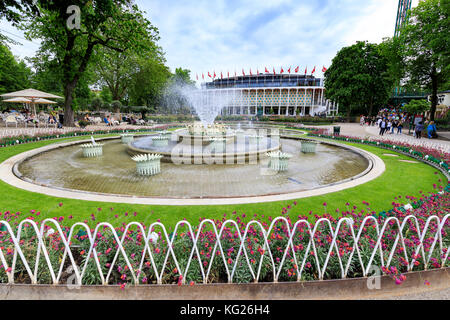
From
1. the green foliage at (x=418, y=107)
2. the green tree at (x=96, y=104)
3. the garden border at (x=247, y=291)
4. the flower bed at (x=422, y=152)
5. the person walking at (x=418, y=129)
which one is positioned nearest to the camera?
the garden border at (x=247, y=291)

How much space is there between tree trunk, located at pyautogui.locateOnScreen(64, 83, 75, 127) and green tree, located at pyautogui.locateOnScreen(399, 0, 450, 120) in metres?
35.1

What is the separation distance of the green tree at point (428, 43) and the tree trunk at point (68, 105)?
3514 centimetres

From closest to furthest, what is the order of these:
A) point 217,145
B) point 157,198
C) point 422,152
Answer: point 157,198, point 422,152, point 217,145

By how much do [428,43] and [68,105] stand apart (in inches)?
1441

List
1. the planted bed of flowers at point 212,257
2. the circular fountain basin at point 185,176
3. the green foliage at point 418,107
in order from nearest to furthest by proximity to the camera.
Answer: the planted bed of flowers at point 212,257, the circular fountain basin at point 185,176, the green foliage at point 418,107

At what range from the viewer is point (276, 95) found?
68.4 meters

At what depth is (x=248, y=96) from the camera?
70.6 metres

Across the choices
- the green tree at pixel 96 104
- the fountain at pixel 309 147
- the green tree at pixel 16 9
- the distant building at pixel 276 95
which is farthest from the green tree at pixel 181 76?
the fountain at pixel 309 147

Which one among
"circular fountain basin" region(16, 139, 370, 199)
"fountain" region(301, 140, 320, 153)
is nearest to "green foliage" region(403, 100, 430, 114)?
"circular fountain basin" region(16, 139, 370, 199)

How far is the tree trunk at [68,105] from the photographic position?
74.7 ft

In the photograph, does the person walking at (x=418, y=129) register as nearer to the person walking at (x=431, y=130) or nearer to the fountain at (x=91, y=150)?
the person walking at (x=431, y=130)

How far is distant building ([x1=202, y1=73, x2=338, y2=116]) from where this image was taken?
64.9 m

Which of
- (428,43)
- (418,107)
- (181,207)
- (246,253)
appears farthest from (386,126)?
(418,107)

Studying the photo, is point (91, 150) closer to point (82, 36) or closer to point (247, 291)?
point (247, 291)
